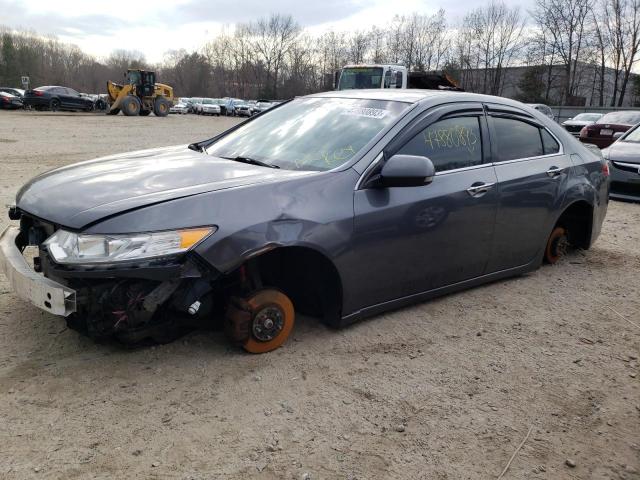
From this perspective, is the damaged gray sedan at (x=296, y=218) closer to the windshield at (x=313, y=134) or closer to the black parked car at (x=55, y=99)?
the windshield at (x=313, y=134)

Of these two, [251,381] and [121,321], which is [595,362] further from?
[121,321]

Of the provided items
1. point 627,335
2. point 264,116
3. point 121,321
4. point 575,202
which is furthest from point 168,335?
point 575,202

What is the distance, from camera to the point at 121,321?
9.18 ft

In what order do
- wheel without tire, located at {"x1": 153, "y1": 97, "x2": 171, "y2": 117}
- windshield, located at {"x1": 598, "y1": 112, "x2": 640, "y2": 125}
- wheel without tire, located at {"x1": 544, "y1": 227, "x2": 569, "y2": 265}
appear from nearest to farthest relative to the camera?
1. wheel without tire, located at {"x1": 544, "y1": 227, "x2": 569, "y2": 265}
2. windshield, located at {"x1": 598, "y1": 112, "x2": 640, "y2": 125}
3. wheel without tire, located at {"x1": 153, "y1": 97, "x2": 171, "y2": 117}

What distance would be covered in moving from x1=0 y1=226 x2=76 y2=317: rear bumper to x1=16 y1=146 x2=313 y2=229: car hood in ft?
0.87

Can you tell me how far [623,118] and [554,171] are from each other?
12648 millimetres

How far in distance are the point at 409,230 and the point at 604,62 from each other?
2429 inches

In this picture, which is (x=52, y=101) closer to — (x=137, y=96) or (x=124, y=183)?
(x=137, y=96)

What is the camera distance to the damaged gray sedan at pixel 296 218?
2.72 metres

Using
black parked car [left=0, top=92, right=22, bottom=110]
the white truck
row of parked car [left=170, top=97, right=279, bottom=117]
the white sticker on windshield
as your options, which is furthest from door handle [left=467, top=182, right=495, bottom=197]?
row of parked car [left=170, top=97, right=279, bottom=117]

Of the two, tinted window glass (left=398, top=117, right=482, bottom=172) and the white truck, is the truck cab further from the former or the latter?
tinted window glass (left=398, top=117, right=482, bottom=172)

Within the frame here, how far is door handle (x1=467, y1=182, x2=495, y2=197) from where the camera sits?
3876mm

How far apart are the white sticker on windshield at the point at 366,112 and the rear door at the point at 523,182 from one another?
0.98 m

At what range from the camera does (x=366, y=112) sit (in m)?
3.82
